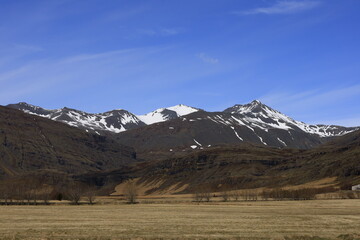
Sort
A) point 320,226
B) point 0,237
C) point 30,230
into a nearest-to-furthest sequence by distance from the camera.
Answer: point 0,237
point 30,230
point 320,226

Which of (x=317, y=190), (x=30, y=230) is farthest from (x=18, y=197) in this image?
(x=30, y=230)

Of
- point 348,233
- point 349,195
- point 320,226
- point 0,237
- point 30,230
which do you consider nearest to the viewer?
point 0,237

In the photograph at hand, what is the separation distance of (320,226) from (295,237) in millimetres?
11916

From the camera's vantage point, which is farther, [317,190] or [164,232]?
[317,190]

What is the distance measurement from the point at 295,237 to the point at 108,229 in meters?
19.6

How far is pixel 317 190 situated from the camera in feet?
622

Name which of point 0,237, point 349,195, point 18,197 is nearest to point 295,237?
point 0,237

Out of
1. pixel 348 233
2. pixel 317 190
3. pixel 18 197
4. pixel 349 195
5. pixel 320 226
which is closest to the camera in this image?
Answer: pixel 348 233

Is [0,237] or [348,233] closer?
[0,237]

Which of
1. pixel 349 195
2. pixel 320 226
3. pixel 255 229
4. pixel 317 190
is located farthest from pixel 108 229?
pixel 317 190

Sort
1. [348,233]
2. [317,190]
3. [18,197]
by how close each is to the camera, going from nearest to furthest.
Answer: [348,233], [18,197], [317,190]

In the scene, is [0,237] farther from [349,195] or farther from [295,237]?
[349,195]

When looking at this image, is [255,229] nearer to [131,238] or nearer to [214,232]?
[214,232]

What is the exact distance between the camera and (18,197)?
17812 cm
